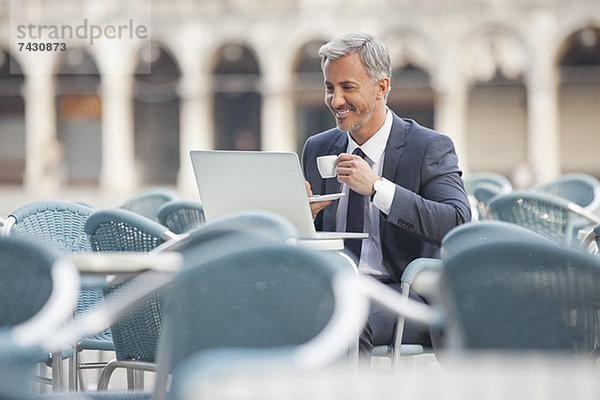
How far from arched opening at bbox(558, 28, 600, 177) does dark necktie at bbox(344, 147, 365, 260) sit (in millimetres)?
21785

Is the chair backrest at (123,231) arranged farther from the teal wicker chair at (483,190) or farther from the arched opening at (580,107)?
the arched opening at (580,107)

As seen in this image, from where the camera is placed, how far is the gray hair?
338 centimetres

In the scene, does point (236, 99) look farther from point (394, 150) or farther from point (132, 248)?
point (132, 248)

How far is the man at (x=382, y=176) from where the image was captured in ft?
10.5

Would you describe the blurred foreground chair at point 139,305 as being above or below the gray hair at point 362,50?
below

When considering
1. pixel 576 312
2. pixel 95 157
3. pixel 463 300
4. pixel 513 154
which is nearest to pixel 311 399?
pixel 463 300

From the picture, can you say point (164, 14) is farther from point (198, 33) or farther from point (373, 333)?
point (373, 333)

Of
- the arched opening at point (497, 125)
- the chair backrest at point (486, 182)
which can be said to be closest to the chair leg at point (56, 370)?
the chair backrest at point (486, 182)

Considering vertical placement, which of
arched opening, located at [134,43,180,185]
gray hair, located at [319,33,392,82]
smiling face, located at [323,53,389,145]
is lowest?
arched opening, located at [134,43,180,185]

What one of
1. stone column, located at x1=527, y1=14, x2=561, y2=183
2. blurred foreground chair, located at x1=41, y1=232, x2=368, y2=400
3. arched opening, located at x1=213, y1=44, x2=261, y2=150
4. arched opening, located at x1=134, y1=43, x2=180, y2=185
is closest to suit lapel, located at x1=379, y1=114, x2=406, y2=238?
blurred foreground chair, located at x1=41, y1=232, x2=368, y2=400

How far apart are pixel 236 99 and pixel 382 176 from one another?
78.0ft

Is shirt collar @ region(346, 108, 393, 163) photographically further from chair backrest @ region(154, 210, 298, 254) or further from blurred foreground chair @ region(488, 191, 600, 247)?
blurred foreground chair @ region(488, 191, 600, 247)

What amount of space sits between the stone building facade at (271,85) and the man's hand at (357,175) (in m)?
21.1

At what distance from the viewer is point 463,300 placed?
1903 millimetres
